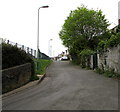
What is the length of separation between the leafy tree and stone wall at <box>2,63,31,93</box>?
1834 centimetres

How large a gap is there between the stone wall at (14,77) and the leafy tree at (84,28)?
18335 mm

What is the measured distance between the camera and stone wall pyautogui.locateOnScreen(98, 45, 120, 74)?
11948mm

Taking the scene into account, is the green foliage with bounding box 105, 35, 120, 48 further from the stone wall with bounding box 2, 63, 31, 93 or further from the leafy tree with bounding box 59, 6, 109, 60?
the leafy tree with bounding box 59, 6, 109, 60

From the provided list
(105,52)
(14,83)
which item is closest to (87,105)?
(14,83)

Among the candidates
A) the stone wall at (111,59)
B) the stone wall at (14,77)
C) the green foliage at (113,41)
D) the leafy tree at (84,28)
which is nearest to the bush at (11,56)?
the stone wall at (14,77)

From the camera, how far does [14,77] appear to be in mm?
8359

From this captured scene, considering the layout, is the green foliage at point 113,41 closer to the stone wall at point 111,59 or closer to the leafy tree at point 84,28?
the stone wall at point 111,59

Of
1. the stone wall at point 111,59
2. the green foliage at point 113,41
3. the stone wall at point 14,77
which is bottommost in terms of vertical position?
the stone wall at point 14,77

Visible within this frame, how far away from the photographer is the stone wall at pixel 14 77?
24.9ft

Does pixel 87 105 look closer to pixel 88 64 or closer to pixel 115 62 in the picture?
pixel 115 62

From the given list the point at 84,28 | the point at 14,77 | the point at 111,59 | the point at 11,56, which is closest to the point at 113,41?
the point at 111,59

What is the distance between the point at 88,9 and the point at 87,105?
1042 inches

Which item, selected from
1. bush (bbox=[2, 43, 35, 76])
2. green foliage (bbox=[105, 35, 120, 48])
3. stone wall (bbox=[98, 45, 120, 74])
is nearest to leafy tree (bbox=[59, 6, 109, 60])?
stone wall (bbox=[98, 45, 120, 74])

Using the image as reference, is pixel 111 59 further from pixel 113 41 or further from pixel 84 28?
pixel 84 28
